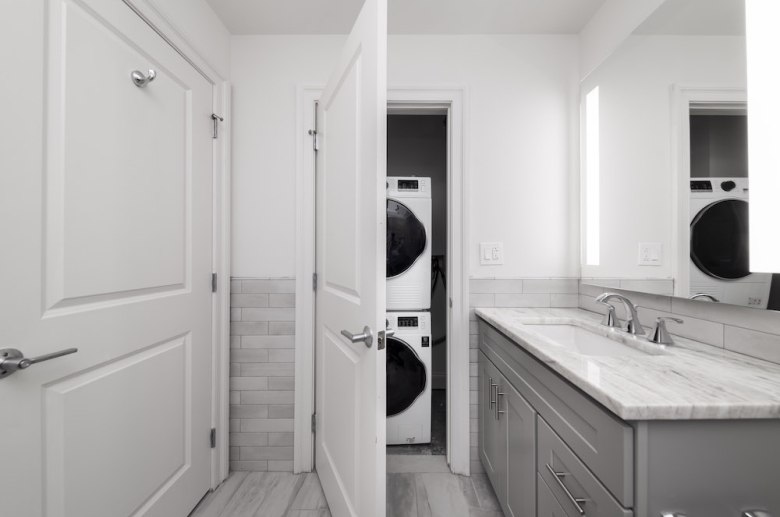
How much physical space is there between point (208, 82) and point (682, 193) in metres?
2.15

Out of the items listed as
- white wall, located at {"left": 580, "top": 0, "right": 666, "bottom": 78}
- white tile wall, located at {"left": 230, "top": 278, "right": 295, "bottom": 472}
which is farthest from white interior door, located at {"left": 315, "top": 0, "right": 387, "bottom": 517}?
white wall, located at {"left": 580, "top": 0, "right": 666, "bottom": 78}

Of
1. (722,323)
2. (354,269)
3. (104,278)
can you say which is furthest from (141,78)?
(722,323)

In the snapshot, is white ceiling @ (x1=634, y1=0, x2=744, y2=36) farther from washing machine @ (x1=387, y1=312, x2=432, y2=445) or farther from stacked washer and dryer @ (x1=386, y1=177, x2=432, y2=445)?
washing machine @ (x1=387, y1=312, x2=432, y2=445)

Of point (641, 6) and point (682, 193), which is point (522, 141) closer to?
point (641, 6)

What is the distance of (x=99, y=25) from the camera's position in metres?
0.98

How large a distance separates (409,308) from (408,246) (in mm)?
420

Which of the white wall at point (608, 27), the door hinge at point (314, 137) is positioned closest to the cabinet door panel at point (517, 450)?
the door hinge at point (314, 137)

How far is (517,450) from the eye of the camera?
1188mm

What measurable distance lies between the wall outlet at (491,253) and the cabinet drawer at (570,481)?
0.90 meters

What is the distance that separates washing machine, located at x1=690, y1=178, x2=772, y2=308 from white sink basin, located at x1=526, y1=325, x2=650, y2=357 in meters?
0.30

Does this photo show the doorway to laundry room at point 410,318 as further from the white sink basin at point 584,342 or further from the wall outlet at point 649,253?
the wall outlet at point 649,253

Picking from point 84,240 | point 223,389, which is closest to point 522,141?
point 84,240

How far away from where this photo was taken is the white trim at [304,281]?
1705 millimetres

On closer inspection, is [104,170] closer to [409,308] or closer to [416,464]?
[409,308]
